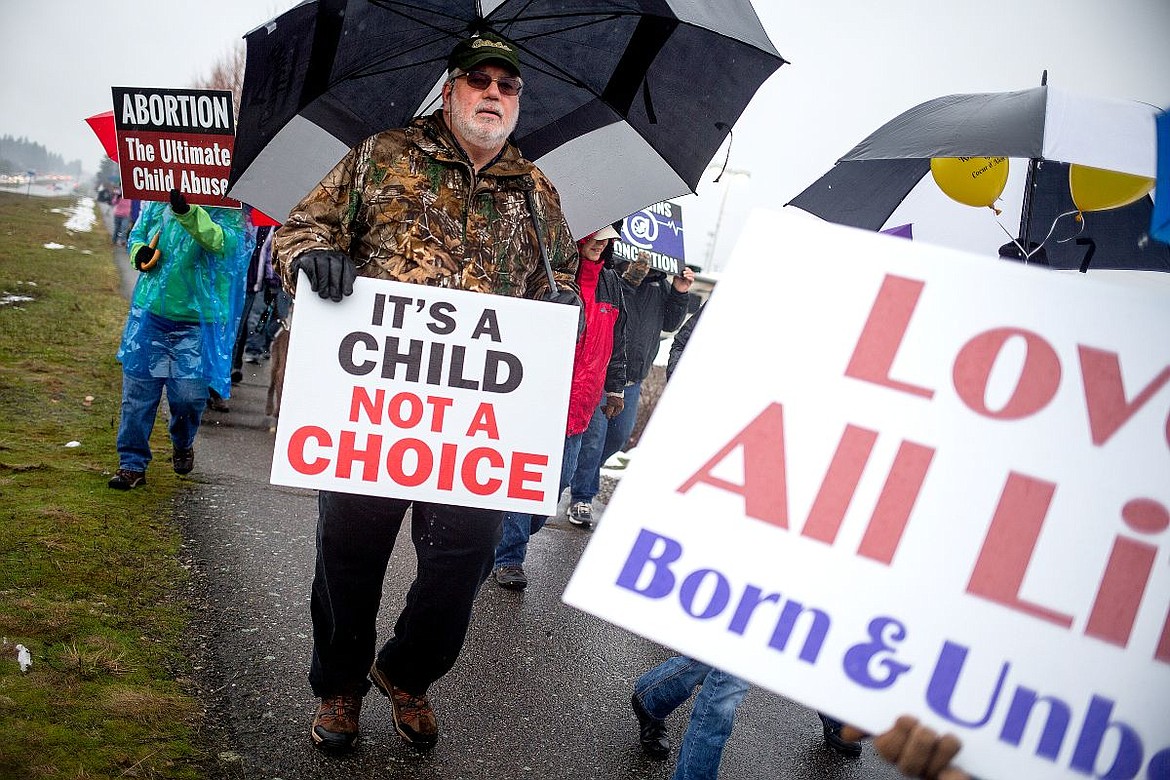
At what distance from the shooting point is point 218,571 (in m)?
4.37

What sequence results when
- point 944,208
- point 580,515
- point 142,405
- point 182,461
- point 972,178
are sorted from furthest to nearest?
point 580,515 → point 182,461 → point 142,405 → point 944,208 → point 972,178

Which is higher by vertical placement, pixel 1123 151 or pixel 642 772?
pixel 1123 151

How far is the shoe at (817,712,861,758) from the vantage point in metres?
3.83

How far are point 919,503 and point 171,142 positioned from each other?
4.49m

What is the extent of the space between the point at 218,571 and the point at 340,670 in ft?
5.37

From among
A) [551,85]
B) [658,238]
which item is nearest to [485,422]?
[551,85]

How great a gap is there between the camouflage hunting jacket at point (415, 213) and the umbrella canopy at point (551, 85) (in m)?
0.43

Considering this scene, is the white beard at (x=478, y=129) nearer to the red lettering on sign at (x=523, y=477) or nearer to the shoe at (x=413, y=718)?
the red lettering on sign at (x=523, y=477)

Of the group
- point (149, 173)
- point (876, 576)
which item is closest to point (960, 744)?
point (876, 576)

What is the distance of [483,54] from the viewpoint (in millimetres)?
2992

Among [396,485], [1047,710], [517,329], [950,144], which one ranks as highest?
[950,144]

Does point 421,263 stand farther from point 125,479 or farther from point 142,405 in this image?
point 125,479

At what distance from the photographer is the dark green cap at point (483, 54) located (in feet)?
9.82

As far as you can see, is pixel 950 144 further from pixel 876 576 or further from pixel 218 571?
pixel 218 571
